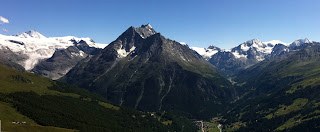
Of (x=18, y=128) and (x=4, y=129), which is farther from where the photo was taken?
(x=18, y=128)
